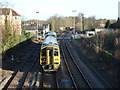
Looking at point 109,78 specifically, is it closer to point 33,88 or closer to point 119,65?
point 119,65

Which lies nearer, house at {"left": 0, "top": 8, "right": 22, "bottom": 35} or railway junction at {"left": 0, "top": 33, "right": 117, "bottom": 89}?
railway junction at {"left": 0, "top": 33, "right": 117, "bottom": 89}

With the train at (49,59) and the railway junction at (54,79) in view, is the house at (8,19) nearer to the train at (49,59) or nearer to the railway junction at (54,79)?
the railway junction at (54,79)

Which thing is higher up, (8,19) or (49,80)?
(8,19)

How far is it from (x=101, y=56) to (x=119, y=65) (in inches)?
199

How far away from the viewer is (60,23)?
9356 cm

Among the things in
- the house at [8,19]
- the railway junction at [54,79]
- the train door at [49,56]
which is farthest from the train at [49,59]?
the house at [8,19]

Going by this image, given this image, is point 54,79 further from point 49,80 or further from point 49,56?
point 49,56

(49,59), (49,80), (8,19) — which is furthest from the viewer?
(8,19)

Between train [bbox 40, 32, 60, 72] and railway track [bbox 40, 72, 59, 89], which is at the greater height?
train [bbox 40, 32, 60, 72]

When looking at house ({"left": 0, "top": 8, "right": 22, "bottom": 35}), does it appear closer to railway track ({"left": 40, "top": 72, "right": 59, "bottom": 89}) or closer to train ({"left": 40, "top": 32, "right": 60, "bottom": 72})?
train ({"left": 40, "top": 32, "right": 60, "bottom": 72})

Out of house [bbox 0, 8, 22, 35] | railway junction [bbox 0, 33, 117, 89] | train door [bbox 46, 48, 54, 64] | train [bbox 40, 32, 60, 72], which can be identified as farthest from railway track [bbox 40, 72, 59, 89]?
house [bbox 0, 8, 22, 35]

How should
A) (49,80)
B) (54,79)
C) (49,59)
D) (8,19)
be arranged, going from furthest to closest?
1. (8,19)
2. (49,59)
3. (54,79)
4. (49,80)

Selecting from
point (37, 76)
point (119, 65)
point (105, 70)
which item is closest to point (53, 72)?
point (37, 76)

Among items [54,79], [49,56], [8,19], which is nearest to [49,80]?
[54,79]
